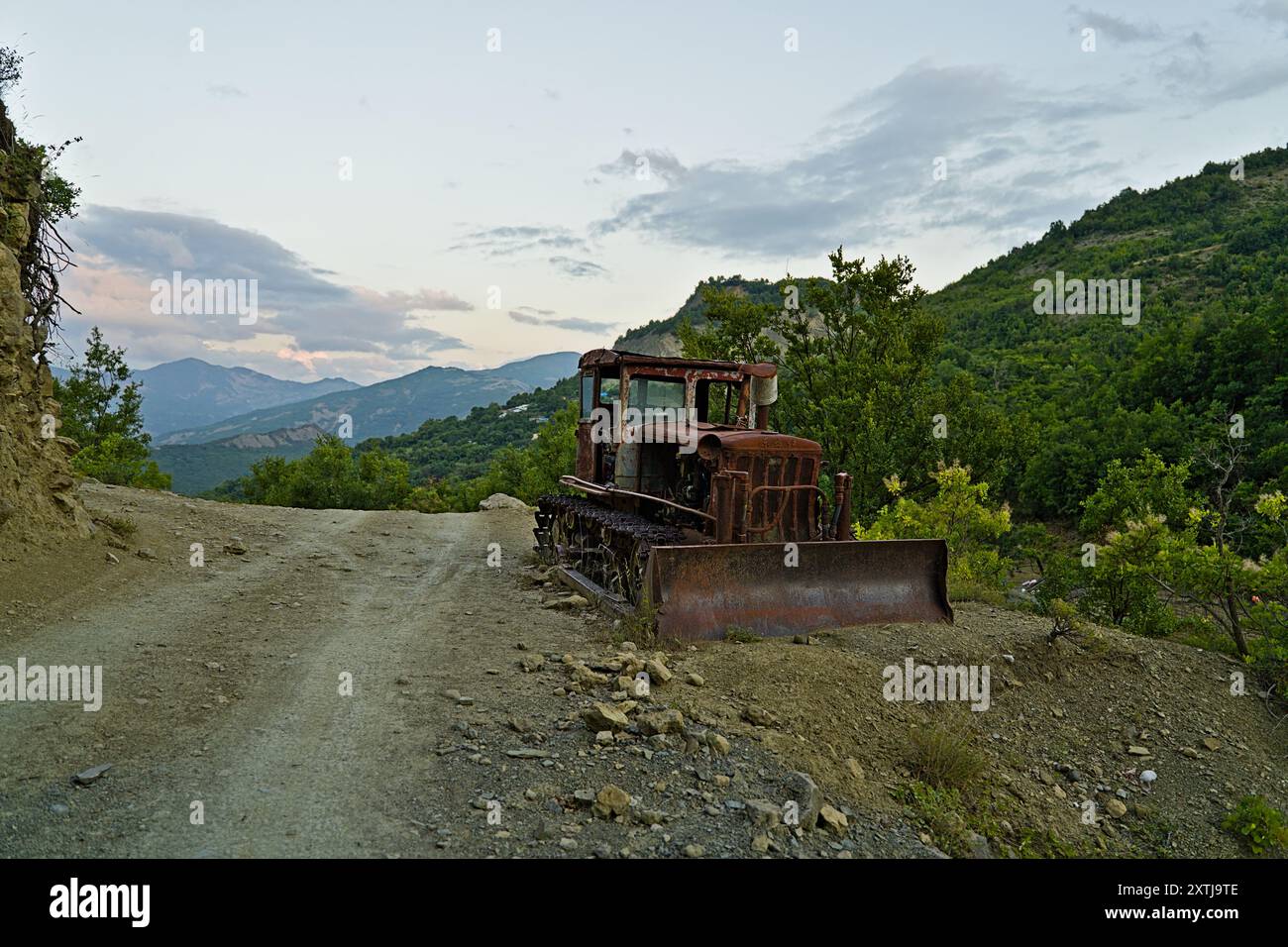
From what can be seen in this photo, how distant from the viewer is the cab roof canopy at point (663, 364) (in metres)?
10.0

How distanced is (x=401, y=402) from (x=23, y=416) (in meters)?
171

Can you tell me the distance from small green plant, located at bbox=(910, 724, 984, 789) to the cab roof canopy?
224 inches

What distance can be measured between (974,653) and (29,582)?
364 inches

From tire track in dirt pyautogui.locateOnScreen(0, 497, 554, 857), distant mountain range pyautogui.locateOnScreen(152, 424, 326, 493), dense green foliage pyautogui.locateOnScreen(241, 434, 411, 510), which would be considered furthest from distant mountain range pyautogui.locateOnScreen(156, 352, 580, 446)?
tire track in dirt pyautogui.locateOnScreen(0, 497, 554, 857)

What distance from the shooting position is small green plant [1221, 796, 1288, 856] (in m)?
5.31

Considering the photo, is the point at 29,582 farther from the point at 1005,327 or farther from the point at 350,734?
the point at 1005,327


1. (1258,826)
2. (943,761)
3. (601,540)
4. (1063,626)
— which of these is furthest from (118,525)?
(1258,826)

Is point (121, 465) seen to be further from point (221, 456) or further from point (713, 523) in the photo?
point (221, 456)

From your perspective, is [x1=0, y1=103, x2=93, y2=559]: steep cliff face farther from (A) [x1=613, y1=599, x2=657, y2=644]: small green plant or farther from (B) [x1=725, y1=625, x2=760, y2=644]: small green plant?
(B) [x1=725, y1=625, x2=760, y2=644]: small green plant

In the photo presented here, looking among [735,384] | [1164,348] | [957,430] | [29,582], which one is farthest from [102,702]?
[1164,348]

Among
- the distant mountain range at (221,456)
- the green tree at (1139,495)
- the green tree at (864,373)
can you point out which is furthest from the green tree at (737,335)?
the distant mountain range at (221,456)

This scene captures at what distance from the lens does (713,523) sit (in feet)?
26.7

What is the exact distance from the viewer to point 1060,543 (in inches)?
935

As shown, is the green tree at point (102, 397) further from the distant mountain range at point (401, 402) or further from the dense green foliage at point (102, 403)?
the distant mountain range at point (401, 402)
